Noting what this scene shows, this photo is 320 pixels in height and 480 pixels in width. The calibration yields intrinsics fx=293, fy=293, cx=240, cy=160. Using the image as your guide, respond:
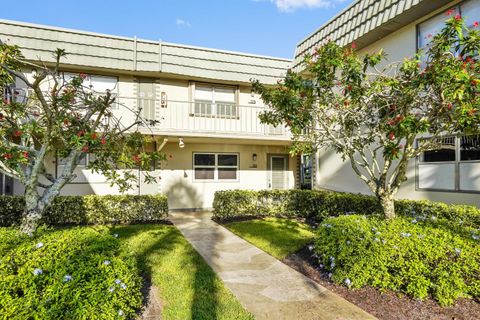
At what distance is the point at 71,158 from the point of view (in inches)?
183

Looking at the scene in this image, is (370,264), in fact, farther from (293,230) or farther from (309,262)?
(293,230)

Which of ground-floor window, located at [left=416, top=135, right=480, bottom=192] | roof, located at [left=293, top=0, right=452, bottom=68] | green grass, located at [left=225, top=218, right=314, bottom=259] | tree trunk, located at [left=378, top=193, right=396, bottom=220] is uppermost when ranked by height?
roof, located at [left=293, top=0, right=452, bottom=68]

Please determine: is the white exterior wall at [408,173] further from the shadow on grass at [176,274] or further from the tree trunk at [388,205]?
the shadow on grass at [176,274]

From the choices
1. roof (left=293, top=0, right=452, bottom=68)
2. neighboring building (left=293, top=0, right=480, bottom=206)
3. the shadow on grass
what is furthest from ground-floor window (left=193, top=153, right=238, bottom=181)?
roof (left=293, top=0, right=452, bottom=68)

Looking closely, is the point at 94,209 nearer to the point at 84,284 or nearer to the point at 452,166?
the point at 84,284

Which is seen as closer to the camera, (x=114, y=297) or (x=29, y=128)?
(x=114, y=297)

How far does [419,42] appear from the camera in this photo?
827cm

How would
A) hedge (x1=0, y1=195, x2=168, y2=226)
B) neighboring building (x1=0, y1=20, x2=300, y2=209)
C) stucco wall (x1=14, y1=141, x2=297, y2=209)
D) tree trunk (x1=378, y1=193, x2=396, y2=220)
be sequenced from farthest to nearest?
stucco wall (x1=14, y1=141, x2=297, y2=209) → neighboring building (x1=0, y1=20, x2=300, y2=209) → hedge (x1=0, y1=195, x2=168, y2=226) → tree trunk (x1=378, y1=193, x2=396, y2=220)

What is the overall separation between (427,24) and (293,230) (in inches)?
269

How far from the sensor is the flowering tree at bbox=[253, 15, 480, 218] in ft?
14.2

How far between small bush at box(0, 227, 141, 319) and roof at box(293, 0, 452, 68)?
8.88 metres

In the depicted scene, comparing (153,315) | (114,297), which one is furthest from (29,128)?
(153,315)

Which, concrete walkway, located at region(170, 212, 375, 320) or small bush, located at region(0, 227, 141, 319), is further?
concrete walkway, located at region(170, 212, 375, 320)

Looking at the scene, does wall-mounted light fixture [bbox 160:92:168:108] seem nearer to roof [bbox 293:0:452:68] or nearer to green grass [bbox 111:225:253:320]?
green grass [bbox 111:225:253:320]
